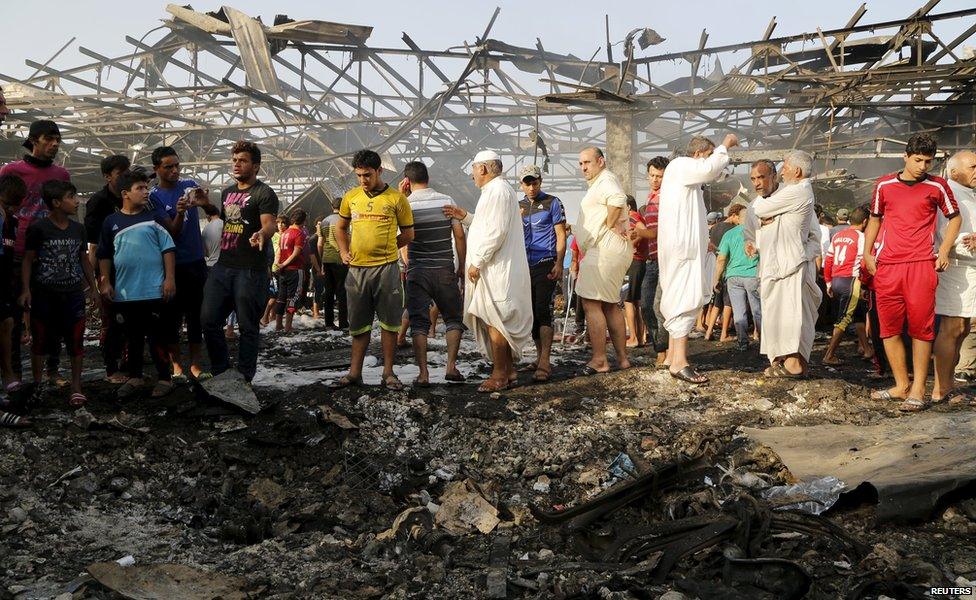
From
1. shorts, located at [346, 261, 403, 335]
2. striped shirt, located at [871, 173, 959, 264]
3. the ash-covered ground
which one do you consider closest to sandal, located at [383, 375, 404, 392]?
the ash-covered ground

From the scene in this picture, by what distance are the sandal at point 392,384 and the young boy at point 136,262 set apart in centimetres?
160

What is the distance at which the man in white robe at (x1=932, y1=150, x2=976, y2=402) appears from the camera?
5441 mm

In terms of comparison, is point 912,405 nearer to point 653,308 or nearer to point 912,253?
point 912,253

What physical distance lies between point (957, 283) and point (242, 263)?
5.19 m

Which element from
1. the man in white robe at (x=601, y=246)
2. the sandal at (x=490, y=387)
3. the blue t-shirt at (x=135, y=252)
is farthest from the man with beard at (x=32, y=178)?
the man in white robe at (x=601, y=246)

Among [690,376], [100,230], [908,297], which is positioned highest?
[100,230]

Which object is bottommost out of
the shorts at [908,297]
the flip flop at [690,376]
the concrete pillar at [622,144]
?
the flip flop at [690,376]

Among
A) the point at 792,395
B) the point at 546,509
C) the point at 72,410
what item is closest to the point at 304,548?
the point at 546,509

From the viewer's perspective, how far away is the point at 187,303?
19.9 ft

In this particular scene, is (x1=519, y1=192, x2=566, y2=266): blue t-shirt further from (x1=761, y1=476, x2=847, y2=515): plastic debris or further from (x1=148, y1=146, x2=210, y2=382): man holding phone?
(x1=761, y1=476, x2=847, y2=515): plastic debris

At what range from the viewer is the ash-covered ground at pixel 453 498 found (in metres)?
3.14

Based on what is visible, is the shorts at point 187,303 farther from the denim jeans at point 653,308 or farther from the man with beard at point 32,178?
the denim jeans at point 653,308

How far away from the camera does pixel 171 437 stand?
4914mm

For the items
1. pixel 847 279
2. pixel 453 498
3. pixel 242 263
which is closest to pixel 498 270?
pixel 242 263
